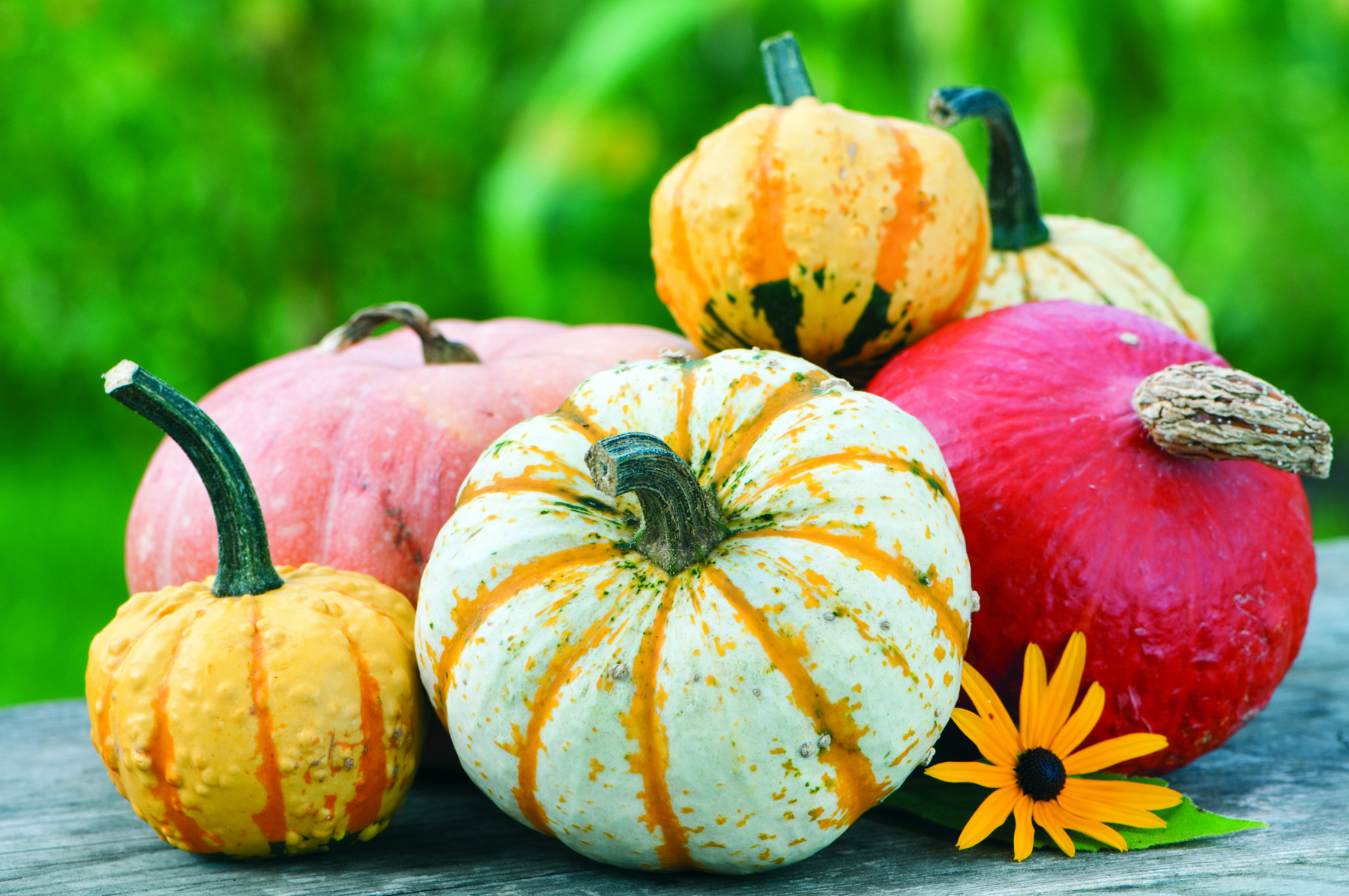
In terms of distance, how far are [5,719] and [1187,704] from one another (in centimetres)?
170

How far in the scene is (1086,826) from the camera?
1.27 metres

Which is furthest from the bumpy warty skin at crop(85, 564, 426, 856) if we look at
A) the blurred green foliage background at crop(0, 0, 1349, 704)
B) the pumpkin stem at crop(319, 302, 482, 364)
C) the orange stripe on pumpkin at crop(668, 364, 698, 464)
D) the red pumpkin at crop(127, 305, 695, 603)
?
the blurred green foliage background at crop(0, 0, 1349, 704)

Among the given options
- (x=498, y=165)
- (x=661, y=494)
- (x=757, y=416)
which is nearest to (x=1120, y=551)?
(x=757, y=416)

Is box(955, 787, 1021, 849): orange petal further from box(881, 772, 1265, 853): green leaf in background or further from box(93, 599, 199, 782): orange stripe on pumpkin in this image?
box(93, 599, 199, 782): orange stripe on pumpkin

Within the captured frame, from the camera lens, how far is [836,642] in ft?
3.66

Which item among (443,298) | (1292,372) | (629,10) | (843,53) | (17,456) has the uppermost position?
(629,10)

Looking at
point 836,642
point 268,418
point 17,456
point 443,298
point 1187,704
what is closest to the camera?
point 836,642

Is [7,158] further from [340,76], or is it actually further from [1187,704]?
[1187,704]

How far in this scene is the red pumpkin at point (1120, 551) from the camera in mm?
1359

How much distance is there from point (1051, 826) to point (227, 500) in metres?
0.92

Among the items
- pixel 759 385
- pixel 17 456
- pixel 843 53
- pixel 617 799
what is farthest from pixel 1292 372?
pixel 17 456

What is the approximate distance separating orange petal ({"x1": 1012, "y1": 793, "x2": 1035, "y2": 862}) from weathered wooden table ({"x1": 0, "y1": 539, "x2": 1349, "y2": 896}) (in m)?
0.01

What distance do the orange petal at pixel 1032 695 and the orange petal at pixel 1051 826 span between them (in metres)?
0.06

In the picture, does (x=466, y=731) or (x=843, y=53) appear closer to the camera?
(x=466, y=731)
